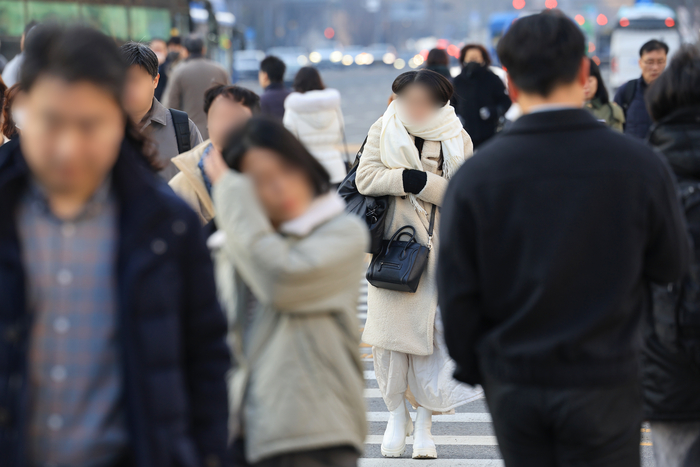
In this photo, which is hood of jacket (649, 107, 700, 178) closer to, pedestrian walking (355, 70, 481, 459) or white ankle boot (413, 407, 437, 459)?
pedestrian walking (355, 70, 481, 459)

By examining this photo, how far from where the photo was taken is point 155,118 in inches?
182

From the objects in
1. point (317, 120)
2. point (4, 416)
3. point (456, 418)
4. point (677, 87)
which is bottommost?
point (456, 418)

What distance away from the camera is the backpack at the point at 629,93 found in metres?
7.63

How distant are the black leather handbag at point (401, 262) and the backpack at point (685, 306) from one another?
1662 millimetres

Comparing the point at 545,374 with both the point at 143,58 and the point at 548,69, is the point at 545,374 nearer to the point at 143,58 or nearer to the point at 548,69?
the point at 548,69

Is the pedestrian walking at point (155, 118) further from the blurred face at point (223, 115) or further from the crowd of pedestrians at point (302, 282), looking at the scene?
the crowd of pedestrians at point (302, 282)

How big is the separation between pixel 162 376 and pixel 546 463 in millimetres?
1157

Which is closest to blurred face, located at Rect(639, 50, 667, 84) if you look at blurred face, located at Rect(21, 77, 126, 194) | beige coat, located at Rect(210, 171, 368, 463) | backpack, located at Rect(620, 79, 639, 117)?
backpack, located at Rect(620, 79, 639, 117)

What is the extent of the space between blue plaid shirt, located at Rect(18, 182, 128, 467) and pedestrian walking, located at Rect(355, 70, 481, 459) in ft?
8.70

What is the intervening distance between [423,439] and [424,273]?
874 mm

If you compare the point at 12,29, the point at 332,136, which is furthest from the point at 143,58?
the point at 12,29

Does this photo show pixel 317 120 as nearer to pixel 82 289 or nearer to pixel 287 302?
pixel 287 302

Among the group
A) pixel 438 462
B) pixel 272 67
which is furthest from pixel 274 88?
pixel 438 462

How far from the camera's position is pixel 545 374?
236 cm
